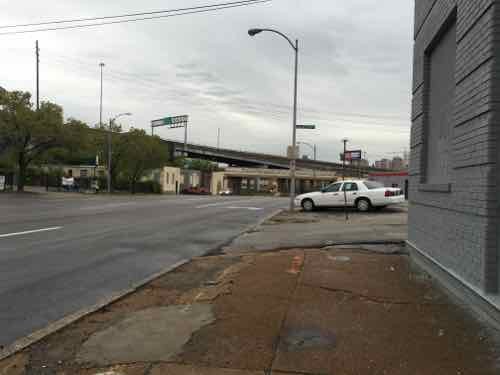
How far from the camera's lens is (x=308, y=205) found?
2250cm

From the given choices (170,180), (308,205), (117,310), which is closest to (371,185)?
(308,205)

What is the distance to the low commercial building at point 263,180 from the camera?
100188 mm

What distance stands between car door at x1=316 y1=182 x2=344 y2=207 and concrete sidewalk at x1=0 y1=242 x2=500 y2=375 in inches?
581

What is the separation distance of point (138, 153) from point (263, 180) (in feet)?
203

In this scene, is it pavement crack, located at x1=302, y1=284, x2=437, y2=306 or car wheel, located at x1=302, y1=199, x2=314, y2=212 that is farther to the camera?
car wheel, located at x1=302, y1=199, x2=314, y2=212

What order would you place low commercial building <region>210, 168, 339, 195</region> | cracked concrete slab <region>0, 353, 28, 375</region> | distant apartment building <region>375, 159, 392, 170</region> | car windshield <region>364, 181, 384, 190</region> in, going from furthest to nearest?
distant apartment building <region>375, 159, 392, 170</region> → low commercial building <region>210, 168, 339, 195</region> → car windshield <region>364, 181, 384, 190</region> → cracked concrete slab <region>0, 353, 28, 375</region>

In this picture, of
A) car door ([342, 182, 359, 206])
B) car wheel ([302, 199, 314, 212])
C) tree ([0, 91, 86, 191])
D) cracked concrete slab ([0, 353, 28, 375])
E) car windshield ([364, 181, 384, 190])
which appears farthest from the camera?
tree ([0, 91, 86, 191])

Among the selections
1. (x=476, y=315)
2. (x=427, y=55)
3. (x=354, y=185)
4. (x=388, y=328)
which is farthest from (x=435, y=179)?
(x=354, y=185)

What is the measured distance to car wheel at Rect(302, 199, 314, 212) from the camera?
22.4m

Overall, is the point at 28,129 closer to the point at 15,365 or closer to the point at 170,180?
the point at 15,365

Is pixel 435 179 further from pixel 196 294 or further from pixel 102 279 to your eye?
pixel 102 279

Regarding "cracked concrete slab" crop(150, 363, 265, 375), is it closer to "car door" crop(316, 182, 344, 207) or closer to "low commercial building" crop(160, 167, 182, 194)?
"car door" crop(316, 182, 344, 207)

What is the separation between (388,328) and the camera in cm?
438

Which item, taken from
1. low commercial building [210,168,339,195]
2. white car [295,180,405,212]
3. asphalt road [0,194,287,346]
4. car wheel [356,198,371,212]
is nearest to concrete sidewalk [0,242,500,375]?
asphalt road [0,194,287,346]
